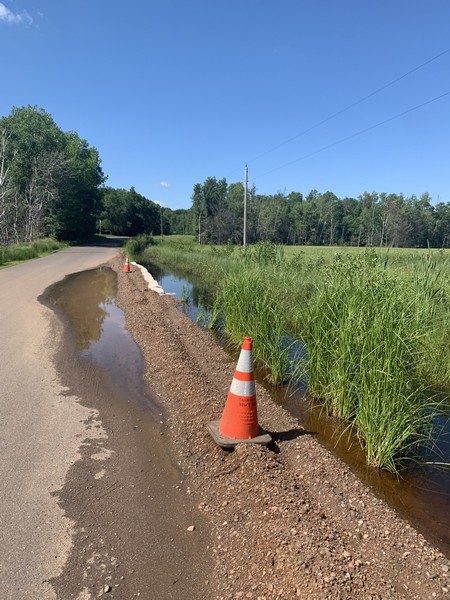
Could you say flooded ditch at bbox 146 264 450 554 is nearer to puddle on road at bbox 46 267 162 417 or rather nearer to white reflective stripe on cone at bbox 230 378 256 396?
white reflective stripe on cone at bbox 230 378 256 396

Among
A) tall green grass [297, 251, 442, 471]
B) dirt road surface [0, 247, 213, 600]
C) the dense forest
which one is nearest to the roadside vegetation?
tall green grass [297, 251, 442, 471]

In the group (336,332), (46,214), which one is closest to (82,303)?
(336,332)

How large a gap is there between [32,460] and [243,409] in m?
1.90

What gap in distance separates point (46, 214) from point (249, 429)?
47350 millimetres

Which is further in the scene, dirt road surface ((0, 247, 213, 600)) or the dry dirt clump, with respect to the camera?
dirt road surface ((0, 247, 213, 600))

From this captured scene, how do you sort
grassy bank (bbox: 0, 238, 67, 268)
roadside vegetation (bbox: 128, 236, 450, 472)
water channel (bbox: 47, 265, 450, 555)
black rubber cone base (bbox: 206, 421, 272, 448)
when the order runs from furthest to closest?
grassy bank (bbox: 0, 238, 67, 268), roadside vegetation (bbox: 128, 236, 450, 472), black rubber cone base (bbox: 206, 421, 272, 448), water channel (bbox: 47, 265, 450, 555)

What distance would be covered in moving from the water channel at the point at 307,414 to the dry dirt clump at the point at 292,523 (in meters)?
0.44

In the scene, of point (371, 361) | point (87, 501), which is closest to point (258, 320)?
point (371, 361)

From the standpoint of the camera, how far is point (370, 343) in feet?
12.8

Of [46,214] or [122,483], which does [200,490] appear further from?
[46,214]

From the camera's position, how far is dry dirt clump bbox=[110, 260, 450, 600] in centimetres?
211

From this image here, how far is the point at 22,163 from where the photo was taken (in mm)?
37750

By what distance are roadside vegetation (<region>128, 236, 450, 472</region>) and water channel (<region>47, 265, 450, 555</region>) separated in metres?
0.17

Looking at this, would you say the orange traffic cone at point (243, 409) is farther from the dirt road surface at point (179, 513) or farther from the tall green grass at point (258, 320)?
A: the tall green grass at point (258, 320)
